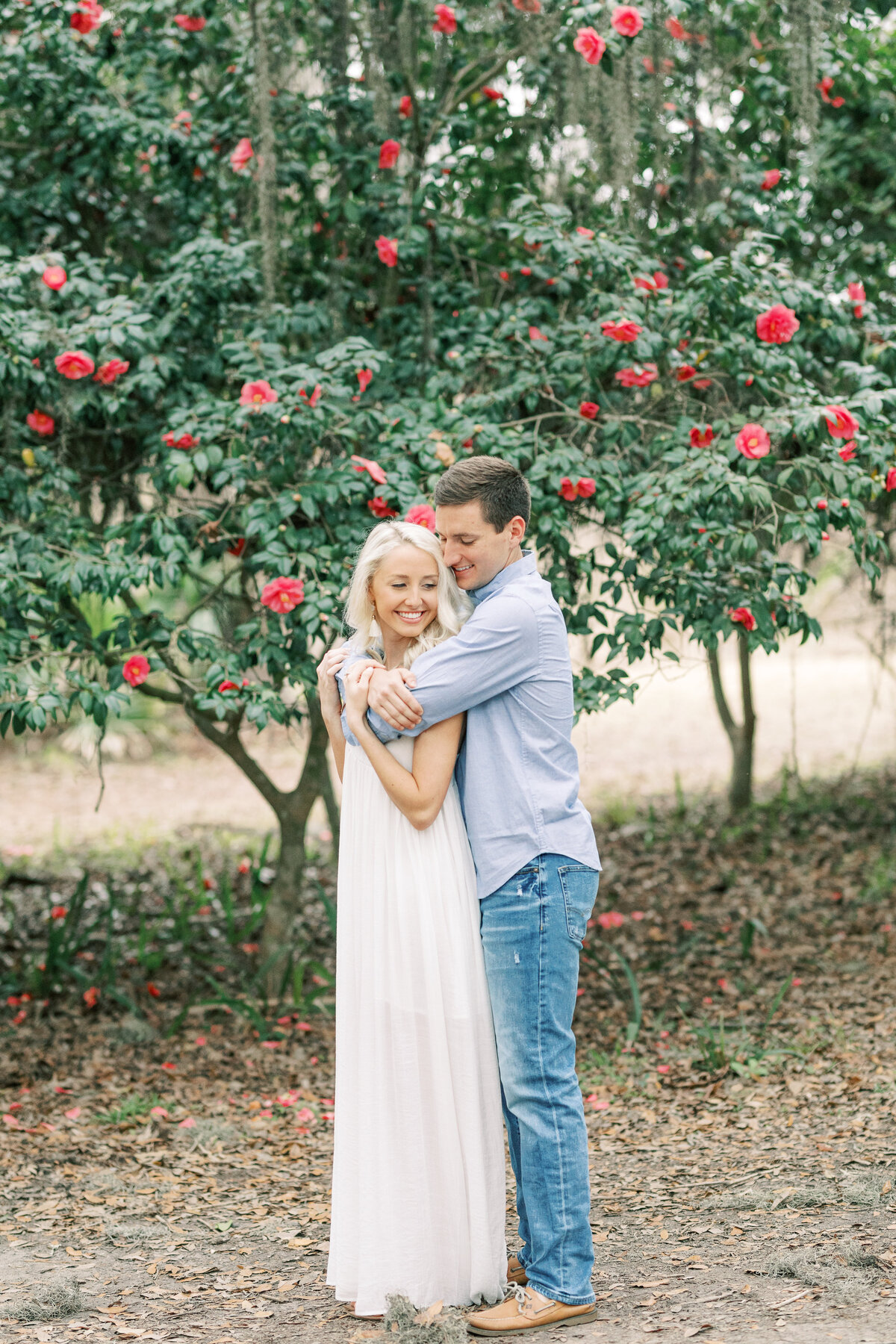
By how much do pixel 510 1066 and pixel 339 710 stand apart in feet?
2.78

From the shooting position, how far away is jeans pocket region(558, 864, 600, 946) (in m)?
2.55

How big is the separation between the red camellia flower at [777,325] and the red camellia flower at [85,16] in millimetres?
2642

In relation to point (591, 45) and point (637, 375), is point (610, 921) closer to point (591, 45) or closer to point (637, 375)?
point (637, 375)

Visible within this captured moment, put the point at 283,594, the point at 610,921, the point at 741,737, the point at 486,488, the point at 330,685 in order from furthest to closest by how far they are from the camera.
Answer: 1. the point at 741,737
2. the point at 610,921
3. the point at 283,594
4. the point at 330,685
5. the point at 486,488

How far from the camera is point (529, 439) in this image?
3996 mm

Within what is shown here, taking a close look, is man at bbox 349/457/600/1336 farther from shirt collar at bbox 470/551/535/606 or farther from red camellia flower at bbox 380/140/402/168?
red camellia flower at bbox 380/140/402/168

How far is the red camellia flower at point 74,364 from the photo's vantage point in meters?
3.95

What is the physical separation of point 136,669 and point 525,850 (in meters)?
1.81

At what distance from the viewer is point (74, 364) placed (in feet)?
13.0

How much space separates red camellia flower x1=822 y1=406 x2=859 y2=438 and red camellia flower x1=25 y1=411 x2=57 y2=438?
2.55 meters

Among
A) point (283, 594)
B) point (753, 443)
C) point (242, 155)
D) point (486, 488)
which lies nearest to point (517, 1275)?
point (486, 488)

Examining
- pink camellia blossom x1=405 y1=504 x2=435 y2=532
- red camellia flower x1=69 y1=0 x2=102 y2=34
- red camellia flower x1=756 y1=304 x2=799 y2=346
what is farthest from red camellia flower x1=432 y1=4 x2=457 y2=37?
pink camellia blossom x1=405 y1=504 x2=435 y2=532

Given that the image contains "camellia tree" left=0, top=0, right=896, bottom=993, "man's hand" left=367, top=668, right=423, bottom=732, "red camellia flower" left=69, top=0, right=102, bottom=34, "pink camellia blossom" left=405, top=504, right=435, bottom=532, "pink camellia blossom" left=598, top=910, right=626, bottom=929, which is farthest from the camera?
"pink camellia blossom" left=598, top=910, right=626, bottom=929

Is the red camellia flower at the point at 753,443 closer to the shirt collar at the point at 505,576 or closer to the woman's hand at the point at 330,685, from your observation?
the shirt collar at the point at 505,576
